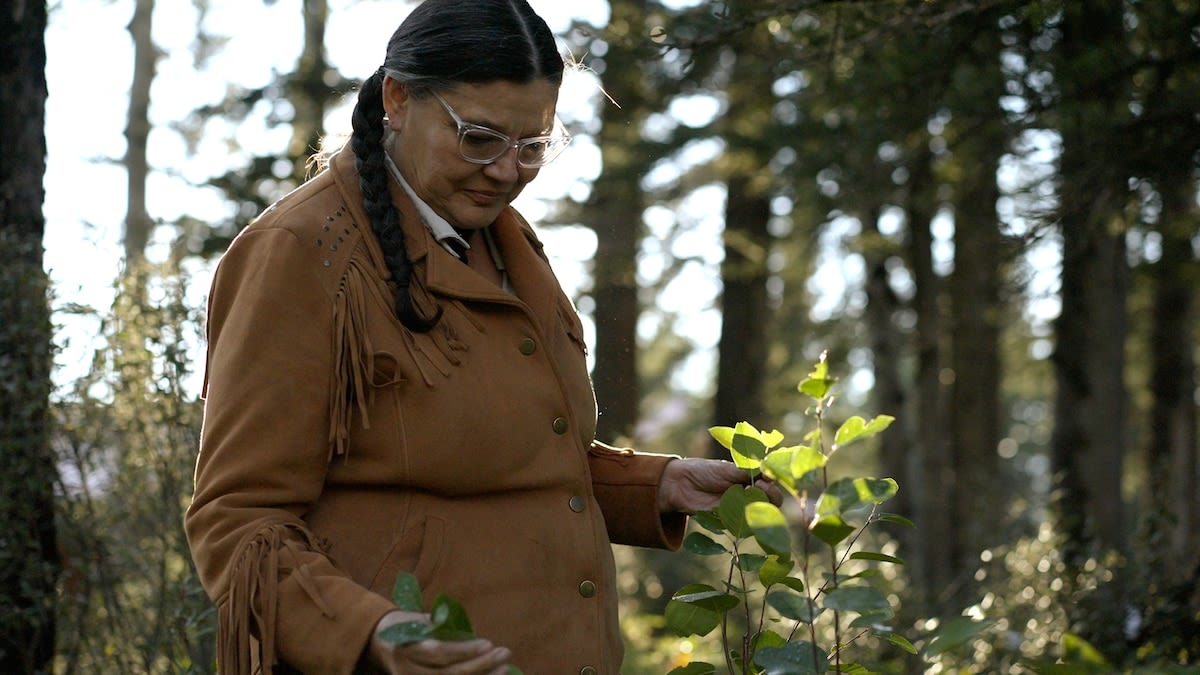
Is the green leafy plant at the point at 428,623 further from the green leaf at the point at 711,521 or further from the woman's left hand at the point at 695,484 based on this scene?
the woman's left hand at the point at 695,484

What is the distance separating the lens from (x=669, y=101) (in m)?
11.6

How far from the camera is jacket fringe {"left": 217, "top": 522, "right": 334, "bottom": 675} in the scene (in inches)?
79.8

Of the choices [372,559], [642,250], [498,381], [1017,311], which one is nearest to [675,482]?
[498,381]

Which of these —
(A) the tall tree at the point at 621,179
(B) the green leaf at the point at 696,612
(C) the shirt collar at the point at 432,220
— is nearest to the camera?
(B) the green leaf at the point at 696,612

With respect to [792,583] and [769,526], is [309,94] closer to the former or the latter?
[792,583]

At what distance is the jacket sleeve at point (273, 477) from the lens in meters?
2.02

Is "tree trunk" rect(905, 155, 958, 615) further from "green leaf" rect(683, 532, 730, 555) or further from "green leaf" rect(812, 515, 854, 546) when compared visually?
"green leaf" rect(812, 515, 854, 546)

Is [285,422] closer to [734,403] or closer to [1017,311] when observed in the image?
[734,403]

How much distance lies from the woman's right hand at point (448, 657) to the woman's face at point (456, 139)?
2.65 feet

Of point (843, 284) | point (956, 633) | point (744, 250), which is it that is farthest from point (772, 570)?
point (843, 284)

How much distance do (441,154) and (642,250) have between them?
9211mm

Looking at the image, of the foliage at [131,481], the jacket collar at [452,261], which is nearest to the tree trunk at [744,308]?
the foliage at [131,481]

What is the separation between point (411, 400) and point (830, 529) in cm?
71

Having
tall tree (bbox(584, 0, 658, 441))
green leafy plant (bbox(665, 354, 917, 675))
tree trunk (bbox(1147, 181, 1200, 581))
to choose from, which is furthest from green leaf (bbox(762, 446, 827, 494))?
tree trunk (bbox(1147, 181, 1200, 581))
